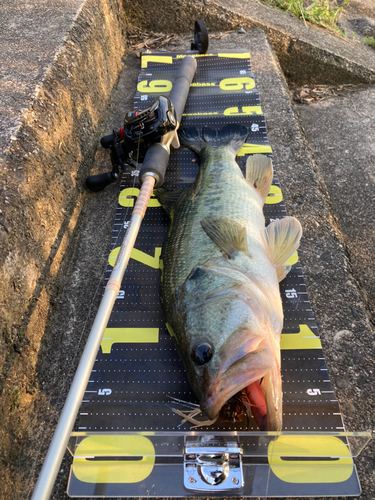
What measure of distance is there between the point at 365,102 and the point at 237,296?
4278mm

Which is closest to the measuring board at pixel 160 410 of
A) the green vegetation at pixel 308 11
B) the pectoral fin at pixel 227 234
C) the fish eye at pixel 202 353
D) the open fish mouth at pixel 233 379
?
the open fish mouth at pixel 233 379

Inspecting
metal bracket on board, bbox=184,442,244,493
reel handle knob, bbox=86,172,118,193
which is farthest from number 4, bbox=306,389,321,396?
reel handle knob, bbox=86,172,118,193

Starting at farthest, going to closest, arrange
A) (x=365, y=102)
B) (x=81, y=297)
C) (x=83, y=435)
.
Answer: (x=365, y=102) < (x=81, y=297) < (x=83, y=435)

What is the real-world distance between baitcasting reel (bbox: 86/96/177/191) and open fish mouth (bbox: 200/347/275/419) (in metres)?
2.08

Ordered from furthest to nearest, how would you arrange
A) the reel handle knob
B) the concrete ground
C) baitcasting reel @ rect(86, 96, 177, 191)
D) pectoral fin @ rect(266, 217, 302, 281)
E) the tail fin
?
the tail fin
the reel handle knob
baitcasting reel @ rect(86, 96, 177, 191)
pectoral fin @ rect(266, 217, 302, 281)
the concrete ground

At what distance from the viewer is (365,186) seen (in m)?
3.83

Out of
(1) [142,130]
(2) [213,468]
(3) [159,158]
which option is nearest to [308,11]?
(1) [142,130]

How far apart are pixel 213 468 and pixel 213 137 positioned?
2868mm

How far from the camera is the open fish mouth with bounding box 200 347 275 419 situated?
1797 mm

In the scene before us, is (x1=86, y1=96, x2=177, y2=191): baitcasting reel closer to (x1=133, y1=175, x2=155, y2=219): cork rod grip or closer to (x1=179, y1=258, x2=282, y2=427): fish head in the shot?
(x1=133, y1=175, x2=155, y2=219): cork rod grip

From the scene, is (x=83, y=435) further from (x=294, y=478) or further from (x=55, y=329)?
(x=294, y=478)

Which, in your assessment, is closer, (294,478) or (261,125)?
(294,478)

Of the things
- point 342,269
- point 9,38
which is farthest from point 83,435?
point 9,38

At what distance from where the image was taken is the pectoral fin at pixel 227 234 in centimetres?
238
